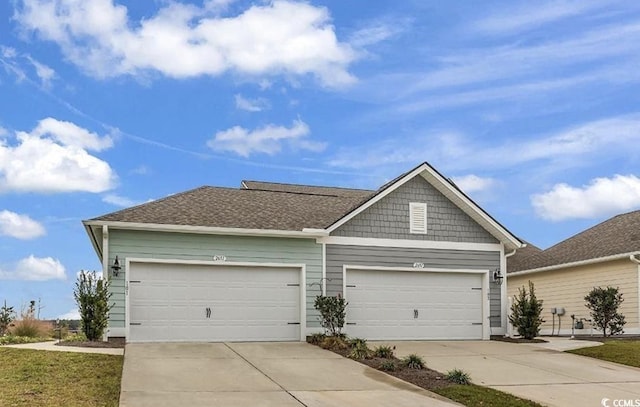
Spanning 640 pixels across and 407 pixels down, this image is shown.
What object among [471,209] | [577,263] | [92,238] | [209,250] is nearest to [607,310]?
[577,263]

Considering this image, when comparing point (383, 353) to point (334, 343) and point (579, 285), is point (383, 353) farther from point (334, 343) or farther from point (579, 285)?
point (579, 285)

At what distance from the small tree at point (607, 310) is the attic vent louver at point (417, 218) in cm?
556

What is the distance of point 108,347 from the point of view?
1474 centimetres

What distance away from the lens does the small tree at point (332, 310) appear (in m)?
17.0

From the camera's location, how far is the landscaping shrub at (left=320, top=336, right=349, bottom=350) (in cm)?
1555

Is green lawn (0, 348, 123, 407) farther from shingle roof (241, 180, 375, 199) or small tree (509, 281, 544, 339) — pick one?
shingle roof (241, 180, 375, 199)

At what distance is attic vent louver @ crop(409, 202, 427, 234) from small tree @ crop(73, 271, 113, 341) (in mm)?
8342

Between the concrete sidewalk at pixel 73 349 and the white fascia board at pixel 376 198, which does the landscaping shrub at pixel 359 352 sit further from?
the concrete sidewalk at pixel 73 349

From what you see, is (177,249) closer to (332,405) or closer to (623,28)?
(332,405)

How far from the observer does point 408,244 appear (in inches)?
734

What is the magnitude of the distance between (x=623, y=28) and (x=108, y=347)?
1463 cm

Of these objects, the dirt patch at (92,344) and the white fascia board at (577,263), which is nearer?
the dirt patch at (92,344)

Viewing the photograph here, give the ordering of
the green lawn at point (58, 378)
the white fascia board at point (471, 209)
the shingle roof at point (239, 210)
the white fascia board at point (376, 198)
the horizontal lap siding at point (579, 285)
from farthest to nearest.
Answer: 1. the horizontal lap siding at point (579, 285)
2. the white fascia board at point (471, 209)
3. the white fascia board at point (376, 198)
4. the shingle roof at point (239, 210)
5. the green lawn at point (58, 378)

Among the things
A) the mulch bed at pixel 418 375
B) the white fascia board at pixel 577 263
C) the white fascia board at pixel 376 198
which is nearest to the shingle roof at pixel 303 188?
the white fascia board at pixel 577 263
